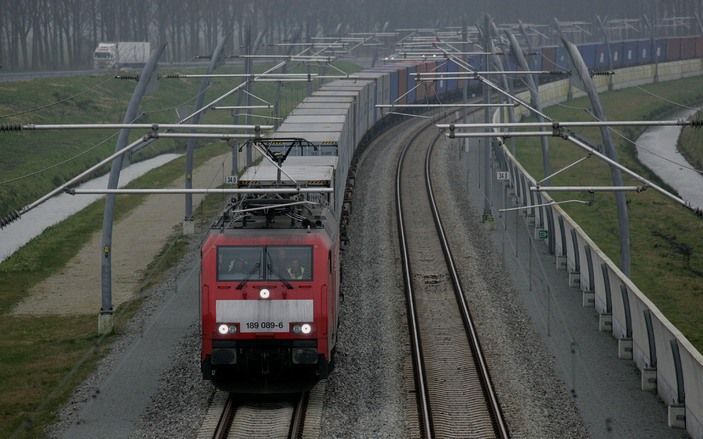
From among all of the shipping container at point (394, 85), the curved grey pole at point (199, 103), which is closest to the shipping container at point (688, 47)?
the shipping container at point (394, 85)

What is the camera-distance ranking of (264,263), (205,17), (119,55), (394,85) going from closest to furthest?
1. (264,263)
2. (394,85)
3. (119,55)
4. (205,17)

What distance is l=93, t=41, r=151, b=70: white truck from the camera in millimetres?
97938

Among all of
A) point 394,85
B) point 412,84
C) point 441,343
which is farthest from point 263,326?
point 412,84

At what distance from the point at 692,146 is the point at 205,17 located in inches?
2655

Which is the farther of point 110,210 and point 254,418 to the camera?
point 110,210

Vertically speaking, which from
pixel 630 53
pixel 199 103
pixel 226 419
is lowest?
pixel 226 419

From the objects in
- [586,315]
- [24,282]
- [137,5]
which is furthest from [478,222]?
[137,5]

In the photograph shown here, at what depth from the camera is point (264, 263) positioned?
1973 cm

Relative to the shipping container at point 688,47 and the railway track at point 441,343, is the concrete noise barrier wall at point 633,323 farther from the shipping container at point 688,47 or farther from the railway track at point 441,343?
the shipping container at point 688,47

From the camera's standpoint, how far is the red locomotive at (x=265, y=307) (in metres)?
19.5

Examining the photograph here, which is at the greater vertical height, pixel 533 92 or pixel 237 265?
pixel 533 92

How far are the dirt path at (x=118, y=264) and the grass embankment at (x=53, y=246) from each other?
1.45ft

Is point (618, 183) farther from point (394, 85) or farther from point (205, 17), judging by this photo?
point (205, 17)

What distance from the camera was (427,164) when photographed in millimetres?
54406
